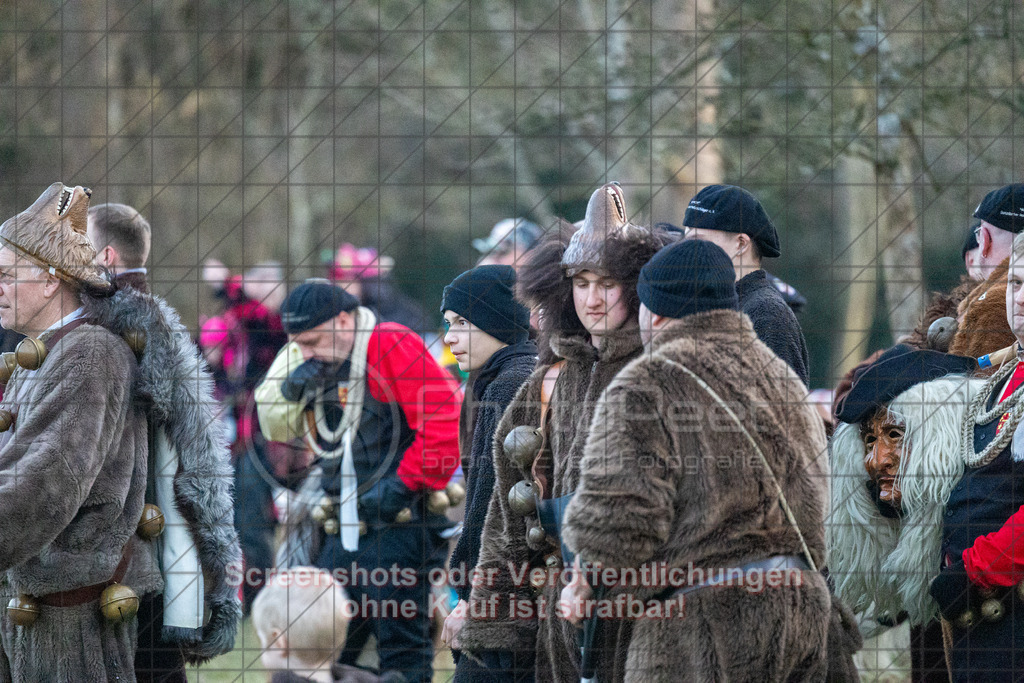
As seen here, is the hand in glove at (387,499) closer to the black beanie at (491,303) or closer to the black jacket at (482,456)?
the black jacket at (482,456)

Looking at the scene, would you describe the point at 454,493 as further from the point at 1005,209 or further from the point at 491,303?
the point at 1005,209

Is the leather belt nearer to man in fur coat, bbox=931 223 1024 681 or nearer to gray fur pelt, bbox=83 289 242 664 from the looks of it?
man in fur coat, bbox=931 223 1024 681

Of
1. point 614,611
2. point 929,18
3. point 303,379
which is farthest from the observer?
point 929,18

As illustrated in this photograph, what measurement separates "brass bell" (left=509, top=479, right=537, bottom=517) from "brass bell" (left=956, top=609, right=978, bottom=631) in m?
1.08

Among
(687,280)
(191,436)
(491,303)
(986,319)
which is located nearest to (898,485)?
(986,319)

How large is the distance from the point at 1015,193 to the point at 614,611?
5.27ft

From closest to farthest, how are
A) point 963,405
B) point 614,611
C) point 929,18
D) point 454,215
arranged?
point 614,611
point 963,405
point 929,18
point 454,215

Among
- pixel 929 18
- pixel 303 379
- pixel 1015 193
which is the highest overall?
pixel 929 18

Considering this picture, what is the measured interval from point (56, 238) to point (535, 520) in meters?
1.44

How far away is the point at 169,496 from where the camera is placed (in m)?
3.33

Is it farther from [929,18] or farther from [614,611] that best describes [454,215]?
[614,611]

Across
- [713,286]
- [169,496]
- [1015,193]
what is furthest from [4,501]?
[1015,193]

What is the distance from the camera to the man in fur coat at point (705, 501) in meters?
2.62

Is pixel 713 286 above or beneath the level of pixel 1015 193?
beneath
